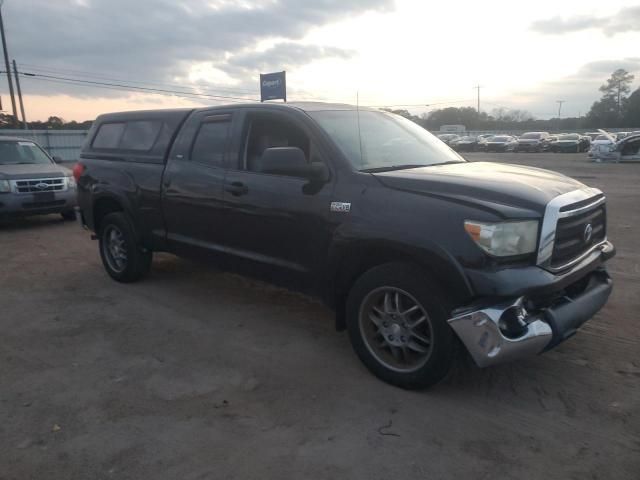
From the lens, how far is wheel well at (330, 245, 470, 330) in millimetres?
3162

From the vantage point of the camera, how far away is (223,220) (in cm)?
461

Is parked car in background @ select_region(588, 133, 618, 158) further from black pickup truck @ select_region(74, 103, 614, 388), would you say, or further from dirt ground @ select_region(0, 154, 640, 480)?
black pickup truck @ select_region(74, 103, 614, 388)

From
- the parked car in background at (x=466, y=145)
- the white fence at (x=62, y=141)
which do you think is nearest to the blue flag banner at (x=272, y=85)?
the white fence at (x=62, y=141)

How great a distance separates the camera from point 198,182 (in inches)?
189

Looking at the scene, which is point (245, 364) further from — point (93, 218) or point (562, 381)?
point (93, 218)

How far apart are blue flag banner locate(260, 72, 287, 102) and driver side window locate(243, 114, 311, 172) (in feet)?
43.9

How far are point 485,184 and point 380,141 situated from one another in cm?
115

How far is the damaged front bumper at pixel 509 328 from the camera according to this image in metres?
3.02

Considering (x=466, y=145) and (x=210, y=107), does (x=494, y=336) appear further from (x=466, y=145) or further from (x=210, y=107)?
(x=466, y=145)

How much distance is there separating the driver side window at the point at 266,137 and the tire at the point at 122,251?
1982 mm

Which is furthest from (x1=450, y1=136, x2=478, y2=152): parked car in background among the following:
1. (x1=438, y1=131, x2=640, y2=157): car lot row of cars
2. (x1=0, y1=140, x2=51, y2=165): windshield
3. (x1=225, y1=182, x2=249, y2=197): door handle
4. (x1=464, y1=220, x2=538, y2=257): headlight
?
(x1=464, y1=220, x2=538, y2=257): headlight

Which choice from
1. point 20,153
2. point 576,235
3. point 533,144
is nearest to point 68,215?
point 20,153

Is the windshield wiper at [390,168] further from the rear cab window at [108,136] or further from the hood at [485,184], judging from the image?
the rear cab window at [108,136]

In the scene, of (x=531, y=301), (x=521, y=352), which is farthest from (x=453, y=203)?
(x=521, y=352)
